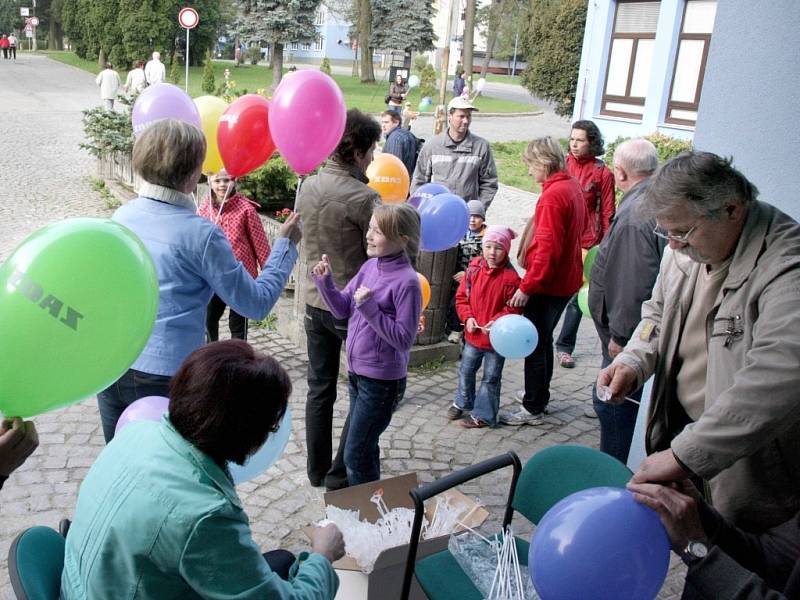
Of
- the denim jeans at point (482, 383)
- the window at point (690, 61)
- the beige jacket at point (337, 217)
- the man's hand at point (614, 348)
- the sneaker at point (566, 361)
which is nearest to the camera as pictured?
the beige jacket at point (337, 217)

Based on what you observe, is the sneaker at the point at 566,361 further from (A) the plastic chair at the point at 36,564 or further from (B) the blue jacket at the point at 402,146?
(A) the plastic chair at the point at 36,564

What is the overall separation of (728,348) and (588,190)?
13.1 ft

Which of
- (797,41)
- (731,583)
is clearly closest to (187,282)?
(731,583)

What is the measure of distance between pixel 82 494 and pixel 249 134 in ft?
9.07

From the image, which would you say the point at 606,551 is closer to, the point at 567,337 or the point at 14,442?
the point at 14,442

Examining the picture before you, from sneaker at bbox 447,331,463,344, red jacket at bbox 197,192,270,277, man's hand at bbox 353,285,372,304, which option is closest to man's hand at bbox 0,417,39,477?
man's hand at bbox 353,285,372,304

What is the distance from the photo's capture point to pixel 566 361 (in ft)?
20.5

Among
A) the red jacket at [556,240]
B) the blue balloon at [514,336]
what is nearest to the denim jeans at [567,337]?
the red jacket at [556,240]

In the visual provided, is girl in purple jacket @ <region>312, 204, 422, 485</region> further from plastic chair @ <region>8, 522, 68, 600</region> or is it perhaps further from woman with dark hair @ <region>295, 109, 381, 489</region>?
plastic chair @ <region>8, 522, 68, 600</region>

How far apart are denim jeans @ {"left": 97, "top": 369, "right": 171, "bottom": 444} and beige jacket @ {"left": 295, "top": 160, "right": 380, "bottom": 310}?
1009mm

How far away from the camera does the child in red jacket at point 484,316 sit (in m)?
4.85

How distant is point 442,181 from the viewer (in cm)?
677

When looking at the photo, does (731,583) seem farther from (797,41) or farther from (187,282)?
(797,41)

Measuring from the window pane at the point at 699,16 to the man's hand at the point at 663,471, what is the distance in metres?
15.7
